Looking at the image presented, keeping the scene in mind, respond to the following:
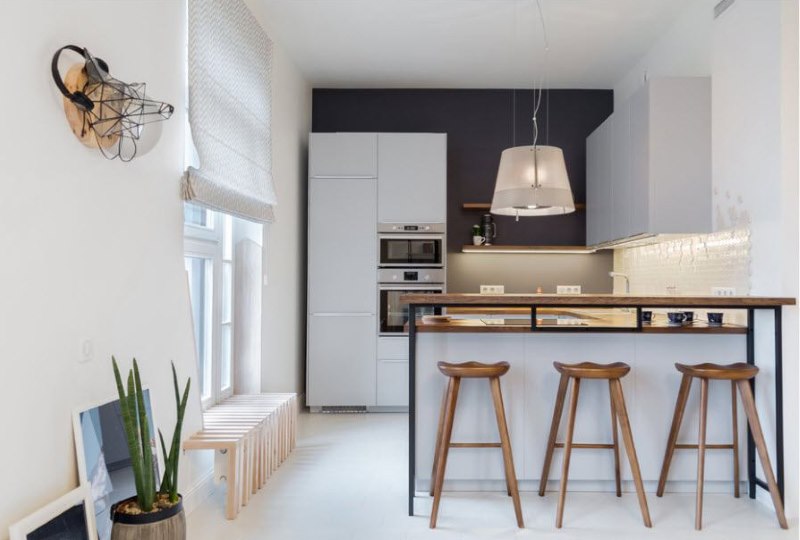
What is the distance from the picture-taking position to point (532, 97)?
5996 mm

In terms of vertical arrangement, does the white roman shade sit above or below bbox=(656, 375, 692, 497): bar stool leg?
above

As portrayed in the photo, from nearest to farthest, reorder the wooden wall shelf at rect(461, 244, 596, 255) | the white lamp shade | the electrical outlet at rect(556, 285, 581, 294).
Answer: the white lamp shade
the wooden wall shelf at rect(461, 244, 596, 255)
the electrical outlet at rect(556, 285, 581, 294)

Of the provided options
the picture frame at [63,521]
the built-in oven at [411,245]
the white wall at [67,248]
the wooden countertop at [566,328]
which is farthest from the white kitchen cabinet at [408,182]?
the picture frame at [63,521]

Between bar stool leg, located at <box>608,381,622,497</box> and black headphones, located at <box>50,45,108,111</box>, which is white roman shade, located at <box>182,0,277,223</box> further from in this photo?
bar stool leg, located at <box>608,381,622,497</box>

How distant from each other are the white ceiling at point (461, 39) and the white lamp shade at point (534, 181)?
1.40 m

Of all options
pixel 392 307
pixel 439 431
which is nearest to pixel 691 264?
pixel 439 431

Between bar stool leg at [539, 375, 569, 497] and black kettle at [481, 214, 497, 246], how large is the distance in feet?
8.58

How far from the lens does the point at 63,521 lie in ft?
6.22

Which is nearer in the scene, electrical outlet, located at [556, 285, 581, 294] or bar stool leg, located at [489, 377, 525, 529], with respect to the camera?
bar stool leg, located at [489, 377, 525, 529]

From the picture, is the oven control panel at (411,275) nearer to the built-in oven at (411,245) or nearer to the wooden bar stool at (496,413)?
the built-in oven at (411,245)

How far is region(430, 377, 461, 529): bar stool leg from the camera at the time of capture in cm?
291

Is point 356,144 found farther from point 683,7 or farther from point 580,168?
point 683,7

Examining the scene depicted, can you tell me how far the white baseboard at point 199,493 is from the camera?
3.00m

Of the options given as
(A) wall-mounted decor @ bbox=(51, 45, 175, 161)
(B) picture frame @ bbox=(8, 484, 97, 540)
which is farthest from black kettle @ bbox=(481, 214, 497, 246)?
(B) picture frame @ bbox=(8, 484, 97, 540)
